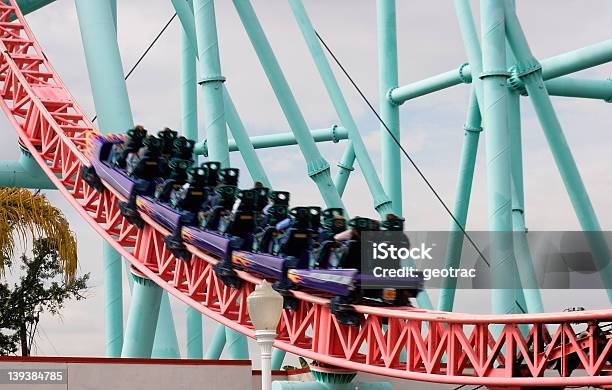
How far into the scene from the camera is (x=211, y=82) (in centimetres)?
1416

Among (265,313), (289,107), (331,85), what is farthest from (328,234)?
(265,313)

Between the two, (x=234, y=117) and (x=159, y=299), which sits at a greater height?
(x=234, y=117)

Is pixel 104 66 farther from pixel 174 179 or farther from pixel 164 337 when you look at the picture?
Answer: pixel 164 337

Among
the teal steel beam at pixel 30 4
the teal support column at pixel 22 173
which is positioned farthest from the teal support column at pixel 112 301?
the teal steel beam at pixel 30 4

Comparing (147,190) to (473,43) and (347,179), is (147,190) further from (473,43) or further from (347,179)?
(347,179)

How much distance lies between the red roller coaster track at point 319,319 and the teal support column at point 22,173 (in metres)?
0.78

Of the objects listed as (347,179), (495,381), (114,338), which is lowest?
(495,381)

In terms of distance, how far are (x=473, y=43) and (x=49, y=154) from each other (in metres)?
5.32

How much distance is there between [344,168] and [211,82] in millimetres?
4544

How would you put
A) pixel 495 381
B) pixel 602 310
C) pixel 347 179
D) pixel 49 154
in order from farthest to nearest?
pixel 347 179 → pixel 49 154 → pixel 495 381 → pixel 602 310

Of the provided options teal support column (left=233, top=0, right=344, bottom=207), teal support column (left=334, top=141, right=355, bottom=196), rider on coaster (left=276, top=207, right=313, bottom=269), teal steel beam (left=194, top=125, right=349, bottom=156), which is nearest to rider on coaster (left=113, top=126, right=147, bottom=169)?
teal support column (left=233, top=0, right=344, bottom=207)

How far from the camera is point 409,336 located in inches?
412

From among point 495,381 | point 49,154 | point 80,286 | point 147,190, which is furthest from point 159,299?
point 80,286

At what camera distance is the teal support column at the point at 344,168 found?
18203 mm
